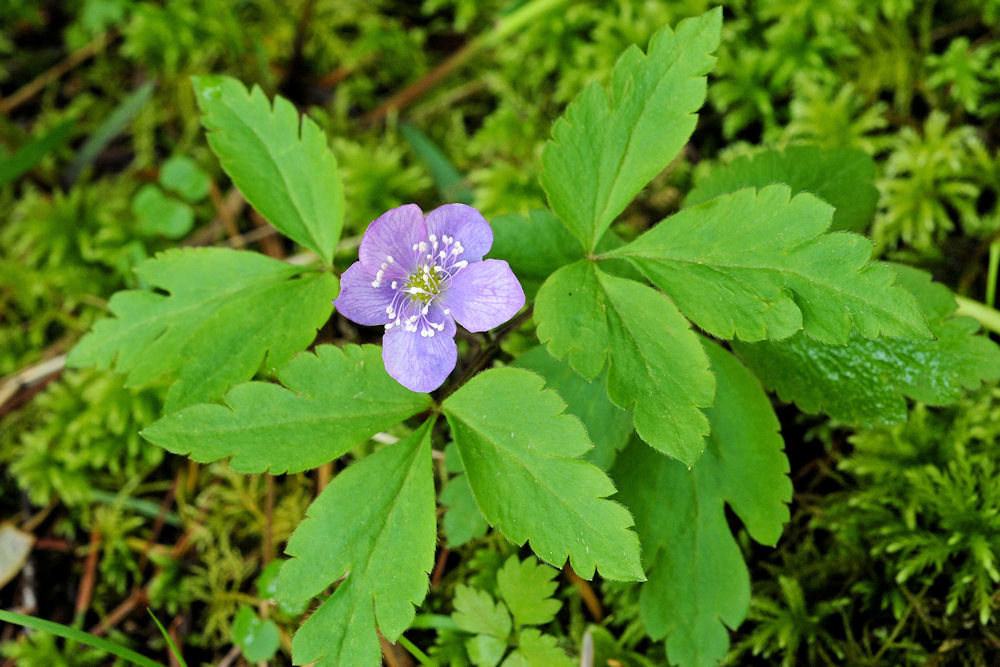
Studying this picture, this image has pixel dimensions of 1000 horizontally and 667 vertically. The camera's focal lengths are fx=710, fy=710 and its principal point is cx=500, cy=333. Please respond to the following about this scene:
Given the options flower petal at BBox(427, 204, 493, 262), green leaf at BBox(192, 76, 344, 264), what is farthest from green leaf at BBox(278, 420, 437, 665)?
green leaf at BBox(192, 76, 344, 264)

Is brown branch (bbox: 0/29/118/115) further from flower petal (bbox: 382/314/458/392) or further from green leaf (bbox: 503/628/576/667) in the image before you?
green leaf (bbox: 503/628/576/667)

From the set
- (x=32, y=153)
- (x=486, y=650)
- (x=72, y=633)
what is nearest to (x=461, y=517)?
(x=486, y=650)

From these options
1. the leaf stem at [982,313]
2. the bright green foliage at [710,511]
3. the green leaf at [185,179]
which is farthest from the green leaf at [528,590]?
the green leaf at [185,179]

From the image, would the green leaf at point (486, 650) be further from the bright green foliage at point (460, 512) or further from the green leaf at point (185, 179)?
the green leaf at point (185, 179)

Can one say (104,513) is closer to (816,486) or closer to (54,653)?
(54,653)

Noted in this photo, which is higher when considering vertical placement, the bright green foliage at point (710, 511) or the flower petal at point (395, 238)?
the flower petal at point (395, 238)

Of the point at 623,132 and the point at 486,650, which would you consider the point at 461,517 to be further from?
the point at 623,132
